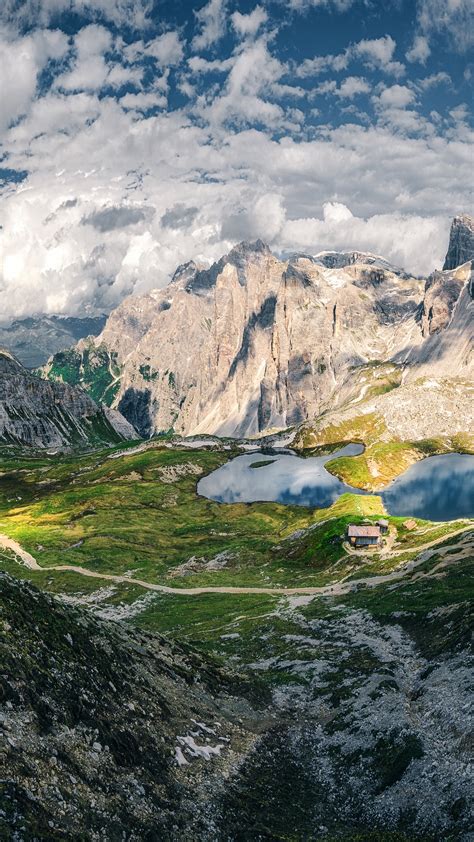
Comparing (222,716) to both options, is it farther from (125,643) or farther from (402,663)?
(402,663)

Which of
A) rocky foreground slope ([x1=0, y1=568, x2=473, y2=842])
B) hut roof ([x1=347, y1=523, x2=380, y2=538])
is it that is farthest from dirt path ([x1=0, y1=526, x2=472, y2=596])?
rocky foreground slope ([x1=0, y1=568, x2=473, y2=842])

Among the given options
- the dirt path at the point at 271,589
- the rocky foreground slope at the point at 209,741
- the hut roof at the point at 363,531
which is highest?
the rocky foreground slope at the point at 209,741

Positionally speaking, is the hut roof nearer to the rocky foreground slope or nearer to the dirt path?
the dirt path

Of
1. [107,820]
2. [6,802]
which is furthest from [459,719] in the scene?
[6,802]

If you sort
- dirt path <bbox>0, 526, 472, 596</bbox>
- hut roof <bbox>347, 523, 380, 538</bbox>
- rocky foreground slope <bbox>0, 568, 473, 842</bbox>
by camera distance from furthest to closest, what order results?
1. hut roof <bbox>347, 523, 380, 538</bbox>
2. dirt path <bbox>0, 526, 472, 596</bbox>
3. rocky foreground slope <bbox>0, 568, 473, 842</bbox>

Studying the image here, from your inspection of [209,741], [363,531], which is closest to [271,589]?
[363,531]

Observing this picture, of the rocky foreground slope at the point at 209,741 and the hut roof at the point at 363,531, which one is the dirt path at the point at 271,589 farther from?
the rocky foreground slope at the point at 209,741

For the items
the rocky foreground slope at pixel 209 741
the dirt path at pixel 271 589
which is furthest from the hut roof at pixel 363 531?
the rocky foreground slope at pixel 209 741

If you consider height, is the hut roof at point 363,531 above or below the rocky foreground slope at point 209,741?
below

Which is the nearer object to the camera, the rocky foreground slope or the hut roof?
the rocky foreground slope

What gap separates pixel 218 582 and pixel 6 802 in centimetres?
12191

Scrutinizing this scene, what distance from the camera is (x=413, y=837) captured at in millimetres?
31109

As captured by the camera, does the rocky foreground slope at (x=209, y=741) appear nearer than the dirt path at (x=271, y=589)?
Yes

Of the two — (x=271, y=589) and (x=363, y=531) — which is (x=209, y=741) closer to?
(x=271, y=589)
